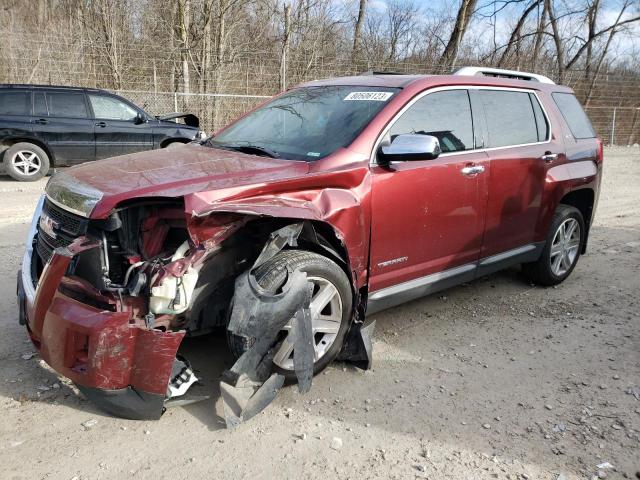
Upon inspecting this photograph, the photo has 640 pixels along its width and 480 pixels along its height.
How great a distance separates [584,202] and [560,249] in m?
0.64

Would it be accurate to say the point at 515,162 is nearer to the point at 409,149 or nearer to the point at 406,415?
the point at 409,149

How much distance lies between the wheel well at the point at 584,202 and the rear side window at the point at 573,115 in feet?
1.80

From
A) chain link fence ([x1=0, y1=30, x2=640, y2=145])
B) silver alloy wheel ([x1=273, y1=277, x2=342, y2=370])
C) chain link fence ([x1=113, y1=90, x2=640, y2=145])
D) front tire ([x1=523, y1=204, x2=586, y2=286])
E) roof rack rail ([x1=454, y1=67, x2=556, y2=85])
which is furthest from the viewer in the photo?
chain link fence ([x1=113, y1=90, x2=640, y2=145])

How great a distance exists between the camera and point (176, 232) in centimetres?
297

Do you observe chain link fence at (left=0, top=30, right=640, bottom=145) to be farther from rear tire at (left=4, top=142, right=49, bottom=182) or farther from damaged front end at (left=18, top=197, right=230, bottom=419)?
damaged front end at (left=18, top=197, right=230, bottom=419)

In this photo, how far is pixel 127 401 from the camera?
9.00ft

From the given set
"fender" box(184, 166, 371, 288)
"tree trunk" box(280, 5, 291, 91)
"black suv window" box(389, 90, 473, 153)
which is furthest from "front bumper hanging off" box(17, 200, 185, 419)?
"tree trunk" box(280, 5, 291, 91)

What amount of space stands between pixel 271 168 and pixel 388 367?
4.89ft

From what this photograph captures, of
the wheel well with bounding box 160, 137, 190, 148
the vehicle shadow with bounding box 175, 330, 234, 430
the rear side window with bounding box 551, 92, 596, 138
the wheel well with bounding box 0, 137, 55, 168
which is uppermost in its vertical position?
the rear side window with bounding box 551, 92, 596, 138

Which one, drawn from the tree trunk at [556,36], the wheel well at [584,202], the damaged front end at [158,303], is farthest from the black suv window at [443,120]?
the tree trunk at [556,36]

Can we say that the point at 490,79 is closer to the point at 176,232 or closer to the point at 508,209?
the point at 508,209

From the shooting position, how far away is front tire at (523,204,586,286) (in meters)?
4.96

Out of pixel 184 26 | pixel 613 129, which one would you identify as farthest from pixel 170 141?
pixel 613 129

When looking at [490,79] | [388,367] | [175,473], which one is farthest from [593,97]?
[175,473]
